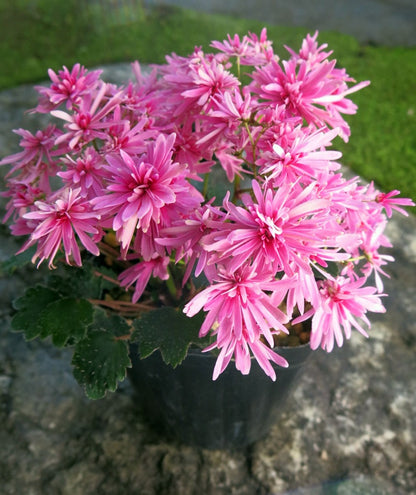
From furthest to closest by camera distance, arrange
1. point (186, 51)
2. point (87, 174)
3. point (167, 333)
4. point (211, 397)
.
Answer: point (186, 51) → point (211, 397) → point (167, 333) → point (87, 174)

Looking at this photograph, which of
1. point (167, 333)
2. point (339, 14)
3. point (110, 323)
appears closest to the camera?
point (167, 333)

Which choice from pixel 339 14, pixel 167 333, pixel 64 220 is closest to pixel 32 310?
pixel 167 333

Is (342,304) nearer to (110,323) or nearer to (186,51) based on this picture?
(110,323)

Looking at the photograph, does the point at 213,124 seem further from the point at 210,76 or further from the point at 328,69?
the point at 328,69

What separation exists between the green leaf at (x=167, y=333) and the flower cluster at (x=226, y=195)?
0.31 feet

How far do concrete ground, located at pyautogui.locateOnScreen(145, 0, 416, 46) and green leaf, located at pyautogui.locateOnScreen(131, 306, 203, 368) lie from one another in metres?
3.02

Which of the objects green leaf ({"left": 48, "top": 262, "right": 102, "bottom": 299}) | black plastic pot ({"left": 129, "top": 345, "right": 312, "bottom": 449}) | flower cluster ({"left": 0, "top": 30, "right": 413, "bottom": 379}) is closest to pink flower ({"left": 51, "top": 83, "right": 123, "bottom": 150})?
flower cluster ({"left": 0, "top": 30, "right": 413, "bottom": 379})

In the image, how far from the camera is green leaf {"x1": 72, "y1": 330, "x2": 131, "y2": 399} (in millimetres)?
988

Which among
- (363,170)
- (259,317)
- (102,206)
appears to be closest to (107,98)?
(102,206)

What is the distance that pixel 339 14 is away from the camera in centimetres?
379

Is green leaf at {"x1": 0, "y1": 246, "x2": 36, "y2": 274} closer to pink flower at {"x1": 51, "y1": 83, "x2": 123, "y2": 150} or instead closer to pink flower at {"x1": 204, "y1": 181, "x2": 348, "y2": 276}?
pink flower at {"x1": 51, "y1": 83, "x2": 123, "y2": 150}

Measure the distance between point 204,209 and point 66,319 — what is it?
46cm

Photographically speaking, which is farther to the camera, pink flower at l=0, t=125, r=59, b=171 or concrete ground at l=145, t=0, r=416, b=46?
concrete ground at l=145, t=0, r=416, b=46

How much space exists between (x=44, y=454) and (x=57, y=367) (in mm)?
294
